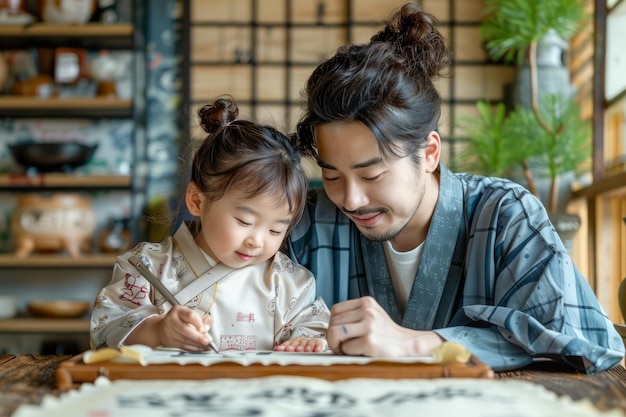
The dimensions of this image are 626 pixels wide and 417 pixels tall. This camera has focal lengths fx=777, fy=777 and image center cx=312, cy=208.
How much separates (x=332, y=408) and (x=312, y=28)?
4.12 metres

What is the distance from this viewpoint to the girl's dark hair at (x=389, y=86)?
157 centimetres

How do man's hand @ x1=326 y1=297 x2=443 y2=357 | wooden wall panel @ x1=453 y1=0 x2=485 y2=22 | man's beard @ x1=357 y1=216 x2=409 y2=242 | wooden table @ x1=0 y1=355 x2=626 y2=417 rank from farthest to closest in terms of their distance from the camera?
1. wooden wall panel @ x1=453 y1=0 x2=485 y2=22
2. man's beard @ x1=357 y1=216 x2=409 y2=242
3. man's hand @ x1=326 y1=297 x2=443 y2=357
4. wooden table @ x1=0 y1=355 x2=626 y2=417

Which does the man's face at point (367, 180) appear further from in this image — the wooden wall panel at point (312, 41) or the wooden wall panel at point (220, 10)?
the wooden wall panel at point (220, 10)

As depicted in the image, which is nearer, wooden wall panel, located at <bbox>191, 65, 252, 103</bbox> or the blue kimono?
the blue kimono

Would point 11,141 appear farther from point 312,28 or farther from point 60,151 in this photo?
point 312,28

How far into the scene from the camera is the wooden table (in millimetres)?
933

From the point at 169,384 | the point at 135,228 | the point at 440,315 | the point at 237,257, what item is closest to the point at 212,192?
the point at 237,257

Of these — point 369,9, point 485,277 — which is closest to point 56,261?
point 369,9

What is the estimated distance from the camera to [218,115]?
1.69 metres

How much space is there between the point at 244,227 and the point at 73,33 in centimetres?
329

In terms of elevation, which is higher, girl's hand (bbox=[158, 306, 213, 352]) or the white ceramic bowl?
girl's hand (bbox=[158, 306, 213, 352])

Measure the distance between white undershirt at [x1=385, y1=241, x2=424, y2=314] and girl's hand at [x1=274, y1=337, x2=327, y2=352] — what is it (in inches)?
15.2

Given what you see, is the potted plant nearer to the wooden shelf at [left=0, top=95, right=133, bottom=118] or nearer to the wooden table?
the wooden shelf at [left=0, top=95, right=133, bottom=118]

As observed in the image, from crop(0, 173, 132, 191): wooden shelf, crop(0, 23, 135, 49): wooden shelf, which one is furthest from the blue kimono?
crop(0, 23, 135, 49): wooden shelf
